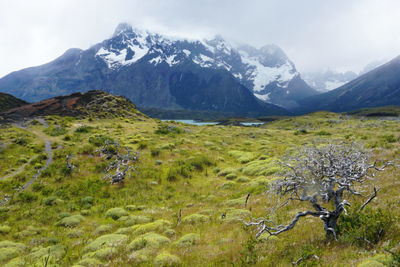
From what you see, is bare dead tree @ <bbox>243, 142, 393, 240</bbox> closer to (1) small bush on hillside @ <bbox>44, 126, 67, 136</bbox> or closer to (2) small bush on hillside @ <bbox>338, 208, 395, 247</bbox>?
(2) small bush on hillside @ <bbox>338, 208, 395, 247</bbox>

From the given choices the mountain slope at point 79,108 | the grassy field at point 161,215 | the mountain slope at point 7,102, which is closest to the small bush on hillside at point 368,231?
the grassy field at point 161,215

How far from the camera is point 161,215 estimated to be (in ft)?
52.6

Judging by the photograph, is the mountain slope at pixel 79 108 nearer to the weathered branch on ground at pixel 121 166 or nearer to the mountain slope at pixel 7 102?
the mountain slope at pixel 7 102

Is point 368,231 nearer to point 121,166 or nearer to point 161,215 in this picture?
point 161,215

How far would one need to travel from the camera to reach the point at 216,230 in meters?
11.2

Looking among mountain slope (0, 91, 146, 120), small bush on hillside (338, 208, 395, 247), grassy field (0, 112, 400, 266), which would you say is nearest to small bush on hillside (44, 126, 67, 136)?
grassy field (0, 112, 400, 266)

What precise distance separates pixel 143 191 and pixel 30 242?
10.5 m

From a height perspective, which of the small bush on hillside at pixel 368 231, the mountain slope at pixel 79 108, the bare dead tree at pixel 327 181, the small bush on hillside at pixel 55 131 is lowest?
the small bush on hillside at pixel 55 131

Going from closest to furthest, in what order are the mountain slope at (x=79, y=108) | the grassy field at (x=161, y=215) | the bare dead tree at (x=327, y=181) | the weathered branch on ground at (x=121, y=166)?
1. the bare dead tree at (x=327, y=181)
2. the grassy field at (x=161, y=215)
3. the weathered branch on ground at (x=121, y=166)
4. the mountain slope at (x=79, y=108)

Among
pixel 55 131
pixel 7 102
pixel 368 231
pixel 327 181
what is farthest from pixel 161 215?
pixel 7 102

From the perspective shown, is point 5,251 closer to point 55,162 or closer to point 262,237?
point 262,237

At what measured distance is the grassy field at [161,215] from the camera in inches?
270

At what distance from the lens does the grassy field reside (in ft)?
22.5

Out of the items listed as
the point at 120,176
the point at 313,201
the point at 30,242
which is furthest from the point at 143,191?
the point at 313,201
